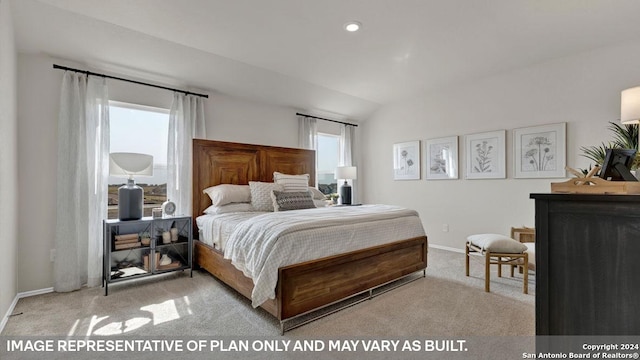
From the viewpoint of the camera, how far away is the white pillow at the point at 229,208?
361 cm

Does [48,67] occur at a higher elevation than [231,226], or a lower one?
higher

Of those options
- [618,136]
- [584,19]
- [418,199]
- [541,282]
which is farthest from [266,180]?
[618,136]

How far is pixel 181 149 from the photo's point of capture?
12.6ft

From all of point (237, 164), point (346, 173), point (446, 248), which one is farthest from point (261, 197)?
point (446, 248)

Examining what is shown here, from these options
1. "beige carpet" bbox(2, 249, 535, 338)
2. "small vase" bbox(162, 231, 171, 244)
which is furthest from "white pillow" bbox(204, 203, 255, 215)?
"beige carpet" bbox(2, 249, 535, 338)

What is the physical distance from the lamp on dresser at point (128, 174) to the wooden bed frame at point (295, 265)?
2.33ft

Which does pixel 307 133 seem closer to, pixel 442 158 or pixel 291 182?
pixel 291 182

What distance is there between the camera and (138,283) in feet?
10.7

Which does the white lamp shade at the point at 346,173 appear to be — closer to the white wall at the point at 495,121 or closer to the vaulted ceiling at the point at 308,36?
the white wall at the point at 495,121

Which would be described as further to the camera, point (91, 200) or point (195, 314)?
point (91, 200)

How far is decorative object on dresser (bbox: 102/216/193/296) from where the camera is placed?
300 cm

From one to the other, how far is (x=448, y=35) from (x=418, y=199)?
2.90 m

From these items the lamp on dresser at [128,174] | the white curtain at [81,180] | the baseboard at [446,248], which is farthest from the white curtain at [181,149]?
the baseboard at [446,248]

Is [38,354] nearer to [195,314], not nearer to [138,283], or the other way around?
[195,314]
